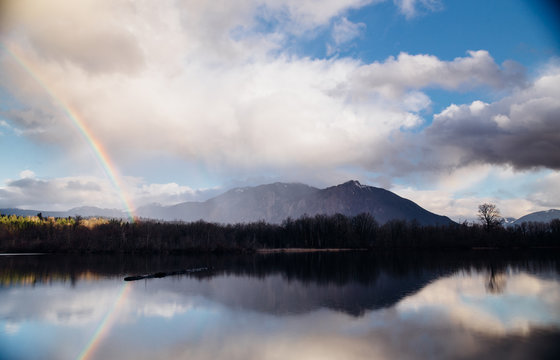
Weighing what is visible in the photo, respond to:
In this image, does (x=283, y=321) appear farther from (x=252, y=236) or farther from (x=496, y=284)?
(x=252, y=236)

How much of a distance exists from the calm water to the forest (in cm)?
8500

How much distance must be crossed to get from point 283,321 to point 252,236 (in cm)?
12115

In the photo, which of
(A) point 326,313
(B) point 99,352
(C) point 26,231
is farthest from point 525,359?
(C) point 26,231

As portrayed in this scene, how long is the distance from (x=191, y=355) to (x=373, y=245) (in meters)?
130

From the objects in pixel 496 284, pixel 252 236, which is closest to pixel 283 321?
pixel 496 284

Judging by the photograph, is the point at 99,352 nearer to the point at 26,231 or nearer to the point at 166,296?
the point at 166,296

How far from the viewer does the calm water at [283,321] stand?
1588 cm

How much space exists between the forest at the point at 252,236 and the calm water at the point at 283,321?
3346 inches

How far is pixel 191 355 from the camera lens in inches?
603

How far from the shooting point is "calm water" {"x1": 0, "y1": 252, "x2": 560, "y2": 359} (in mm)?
15875

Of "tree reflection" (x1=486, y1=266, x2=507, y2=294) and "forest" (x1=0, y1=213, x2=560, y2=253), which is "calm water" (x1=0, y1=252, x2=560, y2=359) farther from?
"forest" (x1=0, y1=213, x2=560, y2=253)

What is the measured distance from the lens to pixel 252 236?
463 ft

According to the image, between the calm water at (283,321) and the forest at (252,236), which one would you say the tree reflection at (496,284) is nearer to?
the calm water at (283,321)

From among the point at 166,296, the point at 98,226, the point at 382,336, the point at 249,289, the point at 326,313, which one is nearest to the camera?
the point at 382,336
